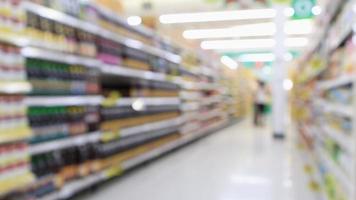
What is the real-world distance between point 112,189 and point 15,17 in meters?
2.03

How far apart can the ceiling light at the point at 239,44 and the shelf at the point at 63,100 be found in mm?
11933

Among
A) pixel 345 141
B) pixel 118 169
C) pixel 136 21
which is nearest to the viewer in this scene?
pixel 345 141

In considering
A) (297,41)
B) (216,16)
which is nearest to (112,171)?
(216,16)

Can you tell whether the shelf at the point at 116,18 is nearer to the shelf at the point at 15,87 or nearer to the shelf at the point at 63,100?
the shelf at the point at 63,100

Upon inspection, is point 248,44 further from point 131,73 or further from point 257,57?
point 131,73

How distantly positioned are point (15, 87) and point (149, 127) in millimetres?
2910

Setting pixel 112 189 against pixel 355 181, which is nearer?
pixel 355 181

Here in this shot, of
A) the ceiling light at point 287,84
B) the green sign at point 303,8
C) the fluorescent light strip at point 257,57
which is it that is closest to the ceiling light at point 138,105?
the green sign at point 303,8

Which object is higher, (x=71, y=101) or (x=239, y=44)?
(x=239, y=44)

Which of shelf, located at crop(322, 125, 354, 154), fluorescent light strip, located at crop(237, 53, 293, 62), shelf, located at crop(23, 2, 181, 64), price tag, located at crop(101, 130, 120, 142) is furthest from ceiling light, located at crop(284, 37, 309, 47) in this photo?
shelf, located at crop(322, 125, 354, 154)

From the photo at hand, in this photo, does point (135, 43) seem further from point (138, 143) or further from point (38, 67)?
point (38, 67)

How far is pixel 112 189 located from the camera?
375 cm

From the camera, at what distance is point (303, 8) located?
5.08 meters

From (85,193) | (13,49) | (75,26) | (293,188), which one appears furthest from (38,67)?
(293,188)
